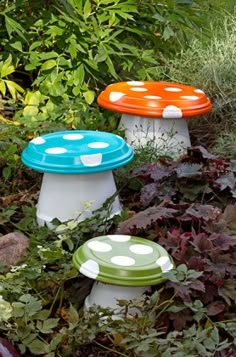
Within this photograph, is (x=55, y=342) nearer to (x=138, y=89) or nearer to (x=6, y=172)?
(x=6, y=172)

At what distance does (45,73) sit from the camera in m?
3.68

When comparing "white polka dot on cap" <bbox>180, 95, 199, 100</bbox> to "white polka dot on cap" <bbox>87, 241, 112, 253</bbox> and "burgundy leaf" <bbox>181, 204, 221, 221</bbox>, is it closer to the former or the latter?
"burgundy leaf" <bbox>181, 204, 221, 221</bbox>

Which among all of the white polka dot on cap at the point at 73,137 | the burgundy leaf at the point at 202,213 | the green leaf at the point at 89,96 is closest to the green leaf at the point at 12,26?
the green leaf at the point at 89,96

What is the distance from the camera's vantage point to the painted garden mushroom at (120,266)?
2016mm

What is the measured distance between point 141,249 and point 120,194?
0.77 metres

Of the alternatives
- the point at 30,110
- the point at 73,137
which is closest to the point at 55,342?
the point at 73,137

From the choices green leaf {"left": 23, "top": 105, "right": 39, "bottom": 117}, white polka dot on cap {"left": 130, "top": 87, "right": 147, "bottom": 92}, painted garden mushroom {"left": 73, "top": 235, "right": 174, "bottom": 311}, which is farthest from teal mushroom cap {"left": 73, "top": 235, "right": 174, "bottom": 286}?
green leaf {"left": 23, "top": 105, "right": 39, "bottom": 117}

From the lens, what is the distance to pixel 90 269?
2043 mm

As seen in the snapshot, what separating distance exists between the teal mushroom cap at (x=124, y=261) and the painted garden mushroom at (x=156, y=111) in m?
0.99

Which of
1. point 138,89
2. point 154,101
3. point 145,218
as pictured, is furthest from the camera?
point 138,89

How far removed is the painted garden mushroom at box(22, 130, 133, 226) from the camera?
251cm

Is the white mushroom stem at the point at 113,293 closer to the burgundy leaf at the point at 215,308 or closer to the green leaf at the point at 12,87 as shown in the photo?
the burgundy leaf at the point at 215,308

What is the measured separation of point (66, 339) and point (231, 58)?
2.11 m

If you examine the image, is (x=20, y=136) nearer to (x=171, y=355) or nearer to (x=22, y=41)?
(x=22, y=41)
